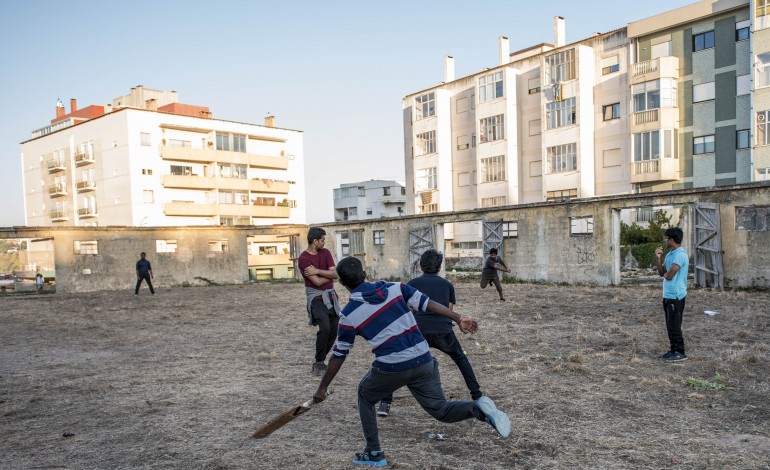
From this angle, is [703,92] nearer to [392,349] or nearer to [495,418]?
[495,418]

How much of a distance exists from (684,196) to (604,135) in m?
16.9

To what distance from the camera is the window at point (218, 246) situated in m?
31.1

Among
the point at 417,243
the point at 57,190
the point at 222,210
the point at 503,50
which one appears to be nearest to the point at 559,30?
the point at 503,50

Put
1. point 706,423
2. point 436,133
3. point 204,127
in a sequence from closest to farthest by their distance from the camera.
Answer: point 706,423, point 436,133, point 204,127

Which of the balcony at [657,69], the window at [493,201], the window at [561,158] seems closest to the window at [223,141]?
the window at [493,201]

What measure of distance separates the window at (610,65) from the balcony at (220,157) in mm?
35887

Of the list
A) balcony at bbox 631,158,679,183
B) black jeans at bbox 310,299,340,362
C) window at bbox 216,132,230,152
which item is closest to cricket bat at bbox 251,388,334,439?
black jeans at bbox 310,299,340,362

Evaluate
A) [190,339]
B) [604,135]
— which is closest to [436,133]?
[604,135]

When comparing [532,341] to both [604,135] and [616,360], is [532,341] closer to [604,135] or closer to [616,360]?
[616,360]

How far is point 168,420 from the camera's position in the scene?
5.80 metres

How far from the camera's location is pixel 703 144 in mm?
30375

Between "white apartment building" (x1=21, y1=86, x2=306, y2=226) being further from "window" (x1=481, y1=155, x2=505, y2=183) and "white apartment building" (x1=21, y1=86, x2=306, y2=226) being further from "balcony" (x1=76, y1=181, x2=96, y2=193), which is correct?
"window" (x1=481, y1=155, x2=505, y2=183)

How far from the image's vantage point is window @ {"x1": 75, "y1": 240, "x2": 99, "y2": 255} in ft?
88.8

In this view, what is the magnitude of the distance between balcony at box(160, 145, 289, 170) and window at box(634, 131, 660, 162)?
38.0 metres
